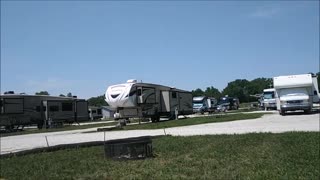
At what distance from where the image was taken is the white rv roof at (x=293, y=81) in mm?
35781

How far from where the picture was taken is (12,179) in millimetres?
10117

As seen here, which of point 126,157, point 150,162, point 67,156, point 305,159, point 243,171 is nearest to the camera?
point 243,171

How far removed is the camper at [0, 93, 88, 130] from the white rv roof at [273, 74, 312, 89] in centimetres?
2169

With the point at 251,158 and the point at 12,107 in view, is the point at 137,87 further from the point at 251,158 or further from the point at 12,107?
the point at 251,158

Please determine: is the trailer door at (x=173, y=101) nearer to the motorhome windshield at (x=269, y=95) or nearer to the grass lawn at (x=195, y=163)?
the motorhome windshield at (x=269, y=95)

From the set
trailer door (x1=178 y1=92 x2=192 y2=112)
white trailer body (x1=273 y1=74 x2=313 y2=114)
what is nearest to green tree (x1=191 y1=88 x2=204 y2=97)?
trailer door (x1=178 y1=92 x2=192 y2=112)

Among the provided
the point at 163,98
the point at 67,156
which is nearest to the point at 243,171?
the point at 67,156

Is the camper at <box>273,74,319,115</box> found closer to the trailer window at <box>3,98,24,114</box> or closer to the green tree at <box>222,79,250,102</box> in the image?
the trailer window at <box>3,98,24,114</box>

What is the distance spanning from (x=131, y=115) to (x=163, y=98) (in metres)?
4.98

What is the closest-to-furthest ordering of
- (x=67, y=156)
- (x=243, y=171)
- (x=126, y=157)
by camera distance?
1. (x=243, y=171)
2. (x=126, y=157)
3. (x=67, y=156)

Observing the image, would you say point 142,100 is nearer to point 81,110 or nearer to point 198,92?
point 81,110

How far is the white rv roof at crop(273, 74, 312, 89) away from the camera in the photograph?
3578cm

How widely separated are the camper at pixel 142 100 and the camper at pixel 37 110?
354 inches

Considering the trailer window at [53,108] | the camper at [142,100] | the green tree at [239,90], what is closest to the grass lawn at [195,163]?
the camper at [142,100]
